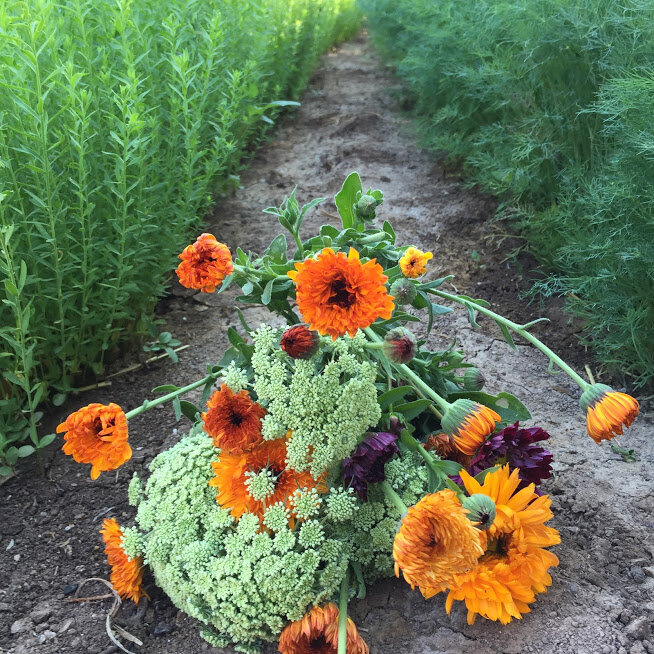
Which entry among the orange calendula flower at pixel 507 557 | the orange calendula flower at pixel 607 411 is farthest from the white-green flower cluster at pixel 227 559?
the orange calendula flower at pixel 607 411

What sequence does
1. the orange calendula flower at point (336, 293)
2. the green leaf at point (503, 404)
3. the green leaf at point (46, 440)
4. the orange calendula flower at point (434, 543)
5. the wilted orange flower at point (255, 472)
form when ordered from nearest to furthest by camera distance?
the orange calendula flower at point (434, 543) → the orange calendula flower at point (336, 293) → the wilted orange flower at point (255, 472) → the green leaf at point (503, 404) → the green leaf at point (46, 440)

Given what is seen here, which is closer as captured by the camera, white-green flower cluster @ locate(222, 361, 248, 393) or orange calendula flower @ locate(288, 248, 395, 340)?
orange calendula flower @ locate(288, 248, 395, 340)

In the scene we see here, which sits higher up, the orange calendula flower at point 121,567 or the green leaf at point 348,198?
the green leaf at point 348,198

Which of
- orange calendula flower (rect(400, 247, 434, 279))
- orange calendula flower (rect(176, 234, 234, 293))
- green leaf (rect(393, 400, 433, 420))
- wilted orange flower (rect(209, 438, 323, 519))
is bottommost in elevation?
wilted orange flower (rect(209, 438, 323, 519))

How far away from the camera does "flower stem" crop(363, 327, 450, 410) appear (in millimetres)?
1448

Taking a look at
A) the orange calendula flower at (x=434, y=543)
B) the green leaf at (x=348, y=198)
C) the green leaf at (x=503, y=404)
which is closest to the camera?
the orange calendula flower at (x=434, y=543)

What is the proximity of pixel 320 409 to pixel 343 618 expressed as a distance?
0.41m

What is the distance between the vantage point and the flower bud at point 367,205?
1.64m

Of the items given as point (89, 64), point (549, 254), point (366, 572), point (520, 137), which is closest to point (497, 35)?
point (520, 137)

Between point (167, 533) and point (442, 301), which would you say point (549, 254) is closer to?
point (442, 301)

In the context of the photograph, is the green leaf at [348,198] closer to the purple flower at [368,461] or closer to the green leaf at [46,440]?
the purple flower at [368,461]

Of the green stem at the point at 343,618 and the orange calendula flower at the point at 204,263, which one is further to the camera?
the orange calendula flower at the point at 204,263

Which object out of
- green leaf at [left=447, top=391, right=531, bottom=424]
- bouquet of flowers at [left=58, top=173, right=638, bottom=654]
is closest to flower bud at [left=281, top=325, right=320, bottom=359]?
bouquet of flowers at [left=58, top=173, right=638, bottom=654]

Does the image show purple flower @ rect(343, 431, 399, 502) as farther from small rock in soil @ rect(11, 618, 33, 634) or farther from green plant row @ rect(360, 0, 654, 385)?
green plant row @ rect(360, 0, 654, 385)
